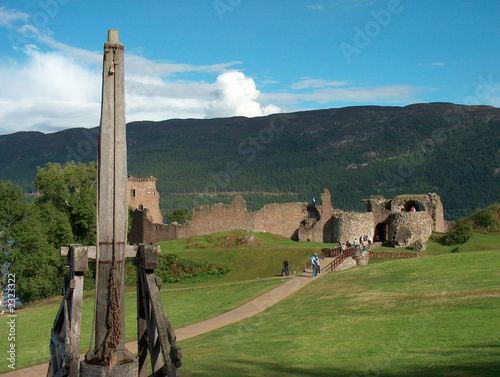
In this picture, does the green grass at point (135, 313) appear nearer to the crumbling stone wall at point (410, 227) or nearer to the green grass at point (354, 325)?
the green grass at point (354, 325)

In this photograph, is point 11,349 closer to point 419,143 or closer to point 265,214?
point 265,214

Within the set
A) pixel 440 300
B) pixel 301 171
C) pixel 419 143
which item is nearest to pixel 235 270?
pixel 440 300

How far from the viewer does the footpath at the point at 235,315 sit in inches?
628

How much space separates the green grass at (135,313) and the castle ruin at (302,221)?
13.4m

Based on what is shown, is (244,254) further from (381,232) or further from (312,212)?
(381,232)

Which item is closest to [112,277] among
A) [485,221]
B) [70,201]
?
[70,201]

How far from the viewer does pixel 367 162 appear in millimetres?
143750

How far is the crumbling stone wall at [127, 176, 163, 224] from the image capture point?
2008 inches

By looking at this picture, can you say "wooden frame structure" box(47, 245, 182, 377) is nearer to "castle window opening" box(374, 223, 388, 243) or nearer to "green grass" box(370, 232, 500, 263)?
"green grass" box(370, 232, 500, 263)

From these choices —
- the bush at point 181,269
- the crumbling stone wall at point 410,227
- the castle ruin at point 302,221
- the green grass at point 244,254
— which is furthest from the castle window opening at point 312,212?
the bush at point 181,269

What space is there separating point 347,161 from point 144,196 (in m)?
102

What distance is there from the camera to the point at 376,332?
13938mm

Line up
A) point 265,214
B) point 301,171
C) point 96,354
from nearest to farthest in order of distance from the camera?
point 96,354
point 265,214
point 301,171

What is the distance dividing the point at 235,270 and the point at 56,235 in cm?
1290
